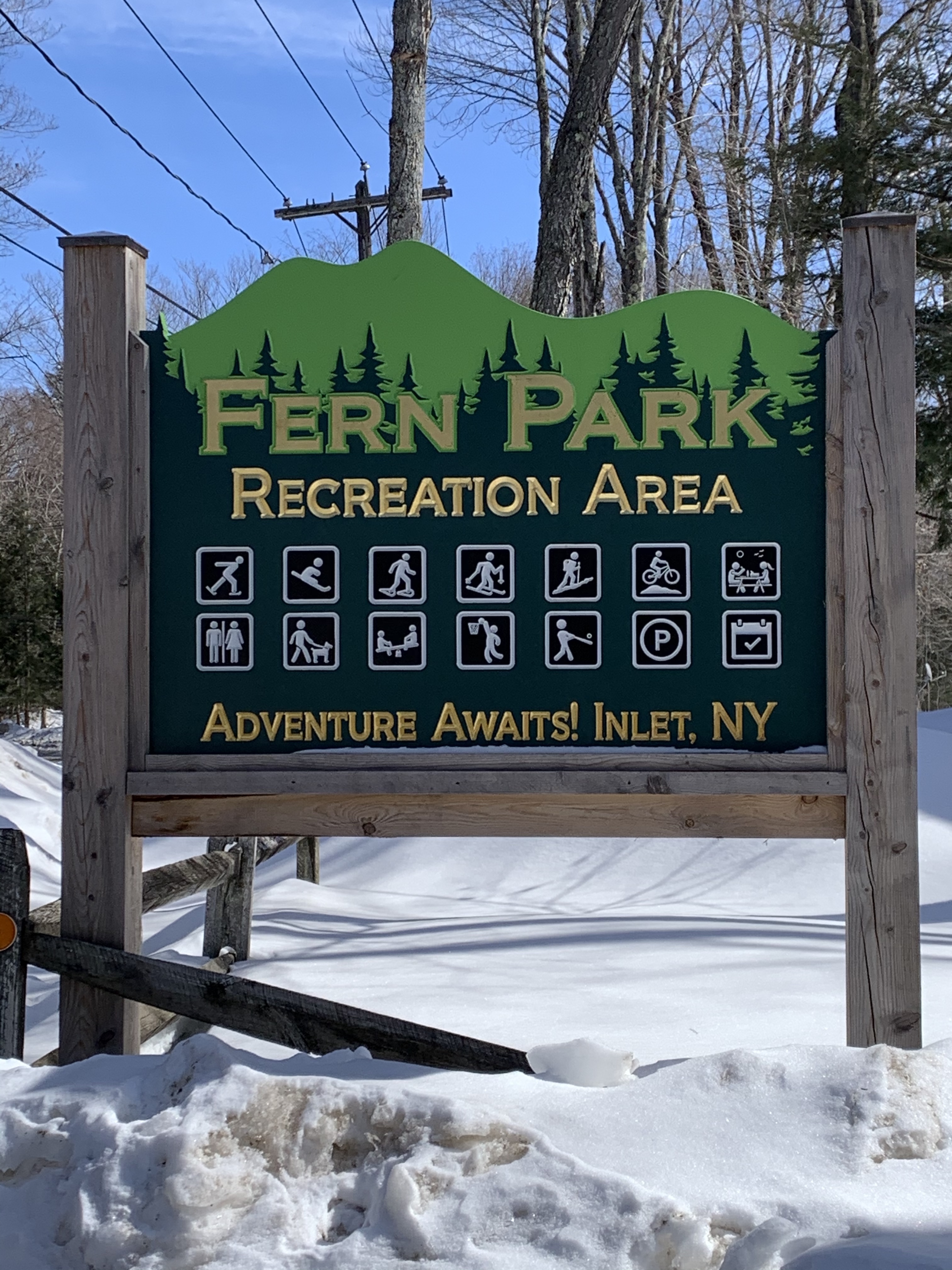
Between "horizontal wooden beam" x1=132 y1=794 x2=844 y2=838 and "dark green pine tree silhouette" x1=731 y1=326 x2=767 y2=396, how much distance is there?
4.17 ft

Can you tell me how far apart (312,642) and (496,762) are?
27.8 inches

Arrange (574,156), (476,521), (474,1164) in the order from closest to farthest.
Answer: (474,1164) < (476,521) < (574,156)

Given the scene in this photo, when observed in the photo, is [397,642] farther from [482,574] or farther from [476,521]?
[476,521]

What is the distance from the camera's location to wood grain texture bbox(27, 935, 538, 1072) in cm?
312

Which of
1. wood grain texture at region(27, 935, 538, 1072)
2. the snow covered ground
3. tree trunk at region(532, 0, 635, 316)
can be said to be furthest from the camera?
tree trunk at region(532, 0, 635, 316)

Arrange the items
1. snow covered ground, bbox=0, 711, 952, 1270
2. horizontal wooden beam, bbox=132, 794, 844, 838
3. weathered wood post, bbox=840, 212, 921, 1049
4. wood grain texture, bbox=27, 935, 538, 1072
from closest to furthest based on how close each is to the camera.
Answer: snow covered ground, bbox=0, 711, 952, 1270, wood grain texture, bbox=27, 935, 538, 1072, weathered wood post, bbox=840, 212, 921, 1049, horizontal wooden beam, bbox=132, 794, 844, 838

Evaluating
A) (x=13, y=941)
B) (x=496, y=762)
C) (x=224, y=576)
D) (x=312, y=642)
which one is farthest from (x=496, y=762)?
(x=13, y=941)

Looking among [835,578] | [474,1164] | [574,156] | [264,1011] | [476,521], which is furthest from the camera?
[574,156]

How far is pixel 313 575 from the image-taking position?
11.5ft

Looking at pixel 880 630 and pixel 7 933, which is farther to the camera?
pixel 7 933

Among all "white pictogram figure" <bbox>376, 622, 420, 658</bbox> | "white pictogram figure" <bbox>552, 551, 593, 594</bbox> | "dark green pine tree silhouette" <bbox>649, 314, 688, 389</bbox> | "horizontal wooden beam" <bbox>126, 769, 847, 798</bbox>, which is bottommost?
"horizontal wooden beam" <bbox>126, 769, 847, 798</bbox>

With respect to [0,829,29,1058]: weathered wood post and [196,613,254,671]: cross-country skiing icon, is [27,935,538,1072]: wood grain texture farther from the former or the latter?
[196,613,254,671]: cross-country skiing icon

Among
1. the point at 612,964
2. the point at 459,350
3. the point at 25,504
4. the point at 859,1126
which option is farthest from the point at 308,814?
the point at 25,504

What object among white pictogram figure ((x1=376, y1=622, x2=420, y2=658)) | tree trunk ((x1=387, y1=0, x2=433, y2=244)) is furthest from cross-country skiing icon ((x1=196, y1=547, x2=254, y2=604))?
tree trunk ((x1=387, y1=0, x2=433, y2=244))
